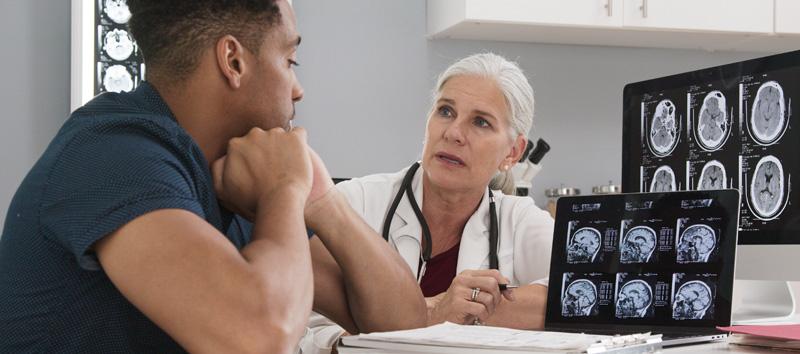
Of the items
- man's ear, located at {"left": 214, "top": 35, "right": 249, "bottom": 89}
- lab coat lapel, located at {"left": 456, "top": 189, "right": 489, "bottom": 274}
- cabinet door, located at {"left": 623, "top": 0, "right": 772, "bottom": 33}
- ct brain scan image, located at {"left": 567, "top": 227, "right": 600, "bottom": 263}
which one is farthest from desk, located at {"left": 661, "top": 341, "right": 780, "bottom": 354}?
cabinet door, located at {"left": 623, "top": 0, "right": 772, "bottom": 33}

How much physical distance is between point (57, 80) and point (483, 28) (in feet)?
4.41

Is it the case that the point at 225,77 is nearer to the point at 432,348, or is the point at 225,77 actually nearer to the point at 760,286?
the point at 432,348

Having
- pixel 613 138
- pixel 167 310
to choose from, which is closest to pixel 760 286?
pixel 167 310

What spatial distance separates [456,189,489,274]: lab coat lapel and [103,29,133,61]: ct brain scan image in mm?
1310

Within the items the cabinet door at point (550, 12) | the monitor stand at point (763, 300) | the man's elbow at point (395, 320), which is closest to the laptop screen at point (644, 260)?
the man's elbow at point (395, 320)

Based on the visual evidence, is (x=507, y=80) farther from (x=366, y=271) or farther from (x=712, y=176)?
(x=366, y=271)

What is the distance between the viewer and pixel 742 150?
5.37 ft

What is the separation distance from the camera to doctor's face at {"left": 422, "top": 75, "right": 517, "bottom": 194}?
2088mm

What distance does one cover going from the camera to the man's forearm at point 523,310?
1.57 m

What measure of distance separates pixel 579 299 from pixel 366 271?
340 mm

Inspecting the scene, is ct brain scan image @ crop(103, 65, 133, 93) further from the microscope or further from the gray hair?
the microscope

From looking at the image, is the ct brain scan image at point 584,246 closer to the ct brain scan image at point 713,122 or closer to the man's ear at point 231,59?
the ct brain scan image at point 713,122

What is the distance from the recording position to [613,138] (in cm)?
355

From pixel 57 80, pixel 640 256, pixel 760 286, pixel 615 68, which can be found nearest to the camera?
pixel 640 256
